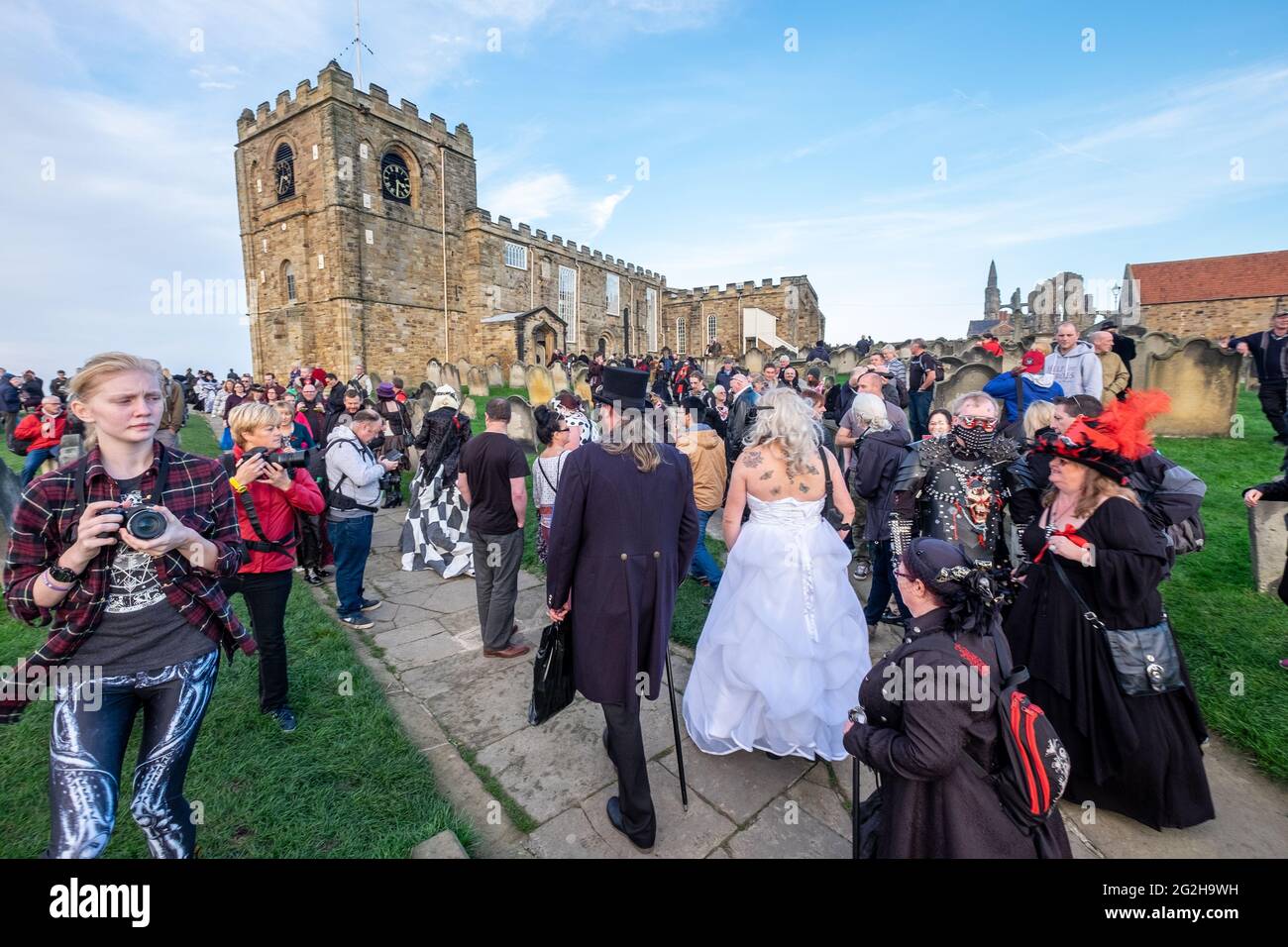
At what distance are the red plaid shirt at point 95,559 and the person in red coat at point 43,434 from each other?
6.69 meters

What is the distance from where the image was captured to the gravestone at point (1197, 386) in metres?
9.32

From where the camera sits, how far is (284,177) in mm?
29156

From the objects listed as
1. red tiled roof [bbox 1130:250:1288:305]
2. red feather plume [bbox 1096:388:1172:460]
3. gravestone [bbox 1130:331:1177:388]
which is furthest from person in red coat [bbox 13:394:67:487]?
red tiled roof [bbox 1130:250:1288:305]

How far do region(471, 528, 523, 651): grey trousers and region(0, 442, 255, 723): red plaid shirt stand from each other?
85.5 inches

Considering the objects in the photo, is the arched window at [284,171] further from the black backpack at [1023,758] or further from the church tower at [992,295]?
the church tower at [992,295]

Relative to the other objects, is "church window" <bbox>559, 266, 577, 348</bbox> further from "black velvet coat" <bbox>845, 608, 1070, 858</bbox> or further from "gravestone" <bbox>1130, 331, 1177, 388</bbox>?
"black velvet coat" <bbox>845, 608, 1070, 858</bbox>

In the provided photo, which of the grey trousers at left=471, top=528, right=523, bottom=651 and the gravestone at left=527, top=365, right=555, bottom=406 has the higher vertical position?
the gravestone at left=527, top=365, right=555, bottom=406

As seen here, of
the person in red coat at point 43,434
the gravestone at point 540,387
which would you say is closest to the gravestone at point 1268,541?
the person in red coat at point 43,434

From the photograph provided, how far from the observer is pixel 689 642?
15.1ft

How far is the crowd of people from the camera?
1.83 meters
